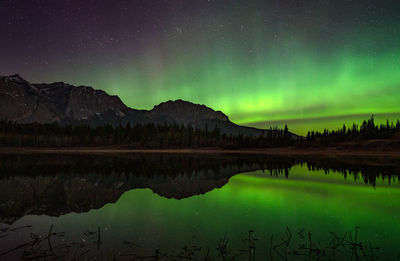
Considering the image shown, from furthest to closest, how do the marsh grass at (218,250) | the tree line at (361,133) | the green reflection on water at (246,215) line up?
the tree line at (361,133)
the green reflection on water at (246,215)
the marsh grass at (218,250)

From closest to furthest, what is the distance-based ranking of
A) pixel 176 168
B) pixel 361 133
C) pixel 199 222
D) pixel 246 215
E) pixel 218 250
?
pixel 218 250, pixel 199 222, pixel 246 215, pixel 176 168, pixel 361 133

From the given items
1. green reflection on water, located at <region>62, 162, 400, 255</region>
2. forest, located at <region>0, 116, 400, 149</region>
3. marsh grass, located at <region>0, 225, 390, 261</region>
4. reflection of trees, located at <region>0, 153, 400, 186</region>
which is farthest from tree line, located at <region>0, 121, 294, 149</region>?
marsh grass, located at <region>0, 225, 390, 261</region>

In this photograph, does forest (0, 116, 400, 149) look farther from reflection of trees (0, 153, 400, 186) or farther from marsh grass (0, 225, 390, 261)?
marsh grass (0, 225, 390, 261)

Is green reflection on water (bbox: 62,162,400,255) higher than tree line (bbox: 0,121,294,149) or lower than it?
lower

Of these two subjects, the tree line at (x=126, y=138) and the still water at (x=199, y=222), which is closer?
the still water at (x=199, y=222)

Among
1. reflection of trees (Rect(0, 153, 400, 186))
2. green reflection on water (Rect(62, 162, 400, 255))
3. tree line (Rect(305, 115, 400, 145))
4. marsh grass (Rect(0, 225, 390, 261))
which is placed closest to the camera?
marsh grass (Rect(0, 225, 390, 261))

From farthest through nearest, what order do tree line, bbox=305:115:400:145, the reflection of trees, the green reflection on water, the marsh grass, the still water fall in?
tree line, bbox=305:115:400:145 < the reflection of trees < the green reflection on water < the still water < the marsh grass

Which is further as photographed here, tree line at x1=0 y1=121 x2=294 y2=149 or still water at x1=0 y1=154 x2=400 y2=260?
tree line at x1=0 y1=121 x2=294 y2=149

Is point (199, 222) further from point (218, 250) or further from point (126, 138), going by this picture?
point (126, 138)

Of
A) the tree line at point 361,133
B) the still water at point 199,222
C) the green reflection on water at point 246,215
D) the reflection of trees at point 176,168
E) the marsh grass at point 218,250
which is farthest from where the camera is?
the tree line at point 361,133

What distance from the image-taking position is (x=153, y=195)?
77.6ft

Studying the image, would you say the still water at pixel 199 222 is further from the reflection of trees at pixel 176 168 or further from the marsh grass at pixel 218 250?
the reflection of trees at pixel 176 168

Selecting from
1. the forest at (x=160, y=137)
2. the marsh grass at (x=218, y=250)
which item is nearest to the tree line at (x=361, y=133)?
the forest at (x=160, y=137)

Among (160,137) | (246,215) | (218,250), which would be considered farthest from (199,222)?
(160,137)
